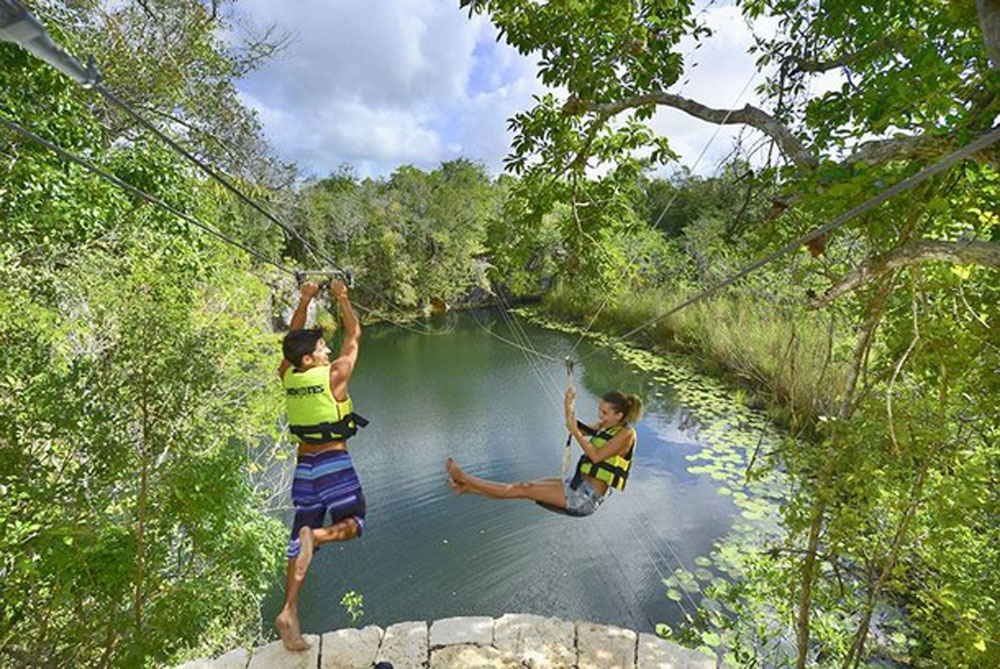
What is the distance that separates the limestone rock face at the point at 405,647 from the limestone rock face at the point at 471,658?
0.08 m

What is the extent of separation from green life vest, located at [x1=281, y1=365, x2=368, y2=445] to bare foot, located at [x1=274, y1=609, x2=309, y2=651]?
1012mm

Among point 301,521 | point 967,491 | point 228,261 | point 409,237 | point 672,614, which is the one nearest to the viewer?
point 967,491

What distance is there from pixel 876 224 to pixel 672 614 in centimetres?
441

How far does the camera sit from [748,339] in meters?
9.93

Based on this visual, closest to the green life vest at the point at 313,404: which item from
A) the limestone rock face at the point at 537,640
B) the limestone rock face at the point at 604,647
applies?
the limestone rock face at the point at 537,640

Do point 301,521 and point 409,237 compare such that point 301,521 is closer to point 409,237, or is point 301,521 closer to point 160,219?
point 160,219

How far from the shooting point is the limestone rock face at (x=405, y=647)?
313cm

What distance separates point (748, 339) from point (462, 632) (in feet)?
27.7

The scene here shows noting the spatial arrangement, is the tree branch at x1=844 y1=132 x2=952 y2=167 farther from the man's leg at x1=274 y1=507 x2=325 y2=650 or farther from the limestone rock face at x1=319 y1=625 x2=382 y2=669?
the limestone rock face at x1=319 y1=625 x2=382 y2=669

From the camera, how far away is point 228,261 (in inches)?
217

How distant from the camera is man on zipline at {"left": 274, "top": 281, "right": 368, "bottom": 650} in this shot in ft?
8.25

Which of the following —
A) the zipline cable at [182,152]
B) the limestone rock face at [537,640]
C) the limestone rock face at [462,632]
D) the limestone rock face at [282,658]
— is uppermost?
the zipline cable at [182,152]

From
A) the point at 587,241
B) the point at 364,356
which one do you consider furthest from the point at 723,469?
the point at 364,356

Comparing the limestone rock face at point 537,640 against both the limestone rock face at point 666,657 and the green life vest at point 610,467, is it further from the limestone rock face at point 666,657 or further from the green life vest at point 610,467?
the green life vest at point 610,467
